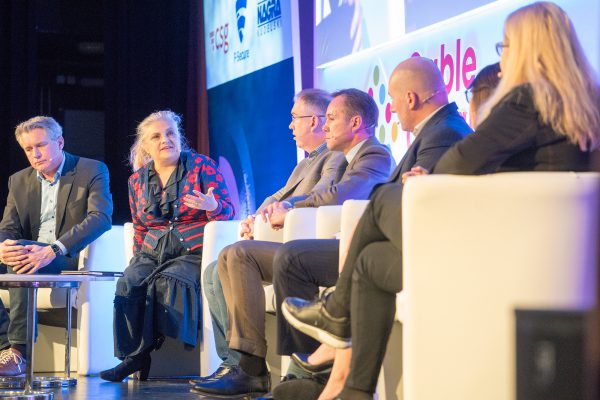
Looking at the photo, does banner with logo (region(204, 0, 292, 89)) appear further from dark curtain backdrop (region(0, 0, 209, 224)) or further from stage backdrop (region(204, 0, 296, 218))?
dark curtain backdrop (region(0, 0, 209, 224))

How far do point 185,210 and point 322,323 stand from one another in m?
2.09

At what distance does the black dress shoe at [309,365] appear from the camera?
108 inches

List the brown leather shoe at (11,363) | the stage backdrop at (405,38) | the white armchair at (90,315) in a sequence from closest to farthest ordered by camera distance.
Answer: the stage backdrop at (405,38), the brown leather shoe at (11,363), the white armchair at (90,315)

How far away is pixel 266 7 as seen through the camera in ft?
20.0

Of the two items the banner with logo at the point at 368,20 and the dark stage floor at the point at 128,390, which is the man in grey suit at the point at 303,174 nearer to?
the dark stage floor at the point at 128,390

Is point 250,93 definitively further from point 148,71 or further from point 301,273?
point 301,273

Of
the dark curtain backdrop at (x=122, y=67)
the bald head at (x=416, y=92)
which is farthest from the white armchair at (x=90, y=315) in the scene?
the dark curtain backdrop at (x=122, y=67)

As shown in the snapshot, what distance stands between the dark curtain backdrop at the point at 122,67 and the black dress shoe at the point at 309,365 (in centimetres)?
425

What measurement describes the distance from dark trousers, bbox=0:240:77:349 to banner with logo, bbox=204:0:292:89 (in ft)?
6.90

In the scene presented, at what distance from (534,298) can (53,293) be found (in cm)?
308

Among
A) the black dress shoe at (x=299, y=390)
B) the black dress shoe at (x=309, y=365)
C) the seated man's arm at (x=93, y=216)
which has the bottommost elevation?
the black dress shoe at (x=299, y=390)

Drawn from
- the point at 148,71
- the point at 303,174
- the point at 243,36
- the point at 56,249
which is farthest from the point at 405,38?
the point at 148,71

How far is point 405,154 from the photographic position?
2967 mm

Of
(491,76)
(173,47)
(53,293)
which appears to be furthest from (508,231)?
(173,47)
